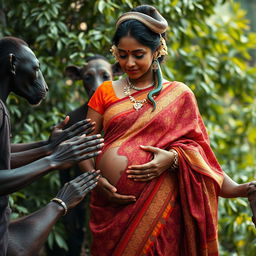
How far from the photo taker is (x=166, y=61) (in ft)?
19.0

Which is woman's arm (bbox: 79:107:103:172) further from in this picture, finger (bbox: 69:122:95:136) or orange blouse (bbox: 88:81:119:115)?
finger (bbox: 69:122:95:136)

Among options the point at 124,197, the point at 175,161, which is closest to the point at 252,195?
the point at 175,161

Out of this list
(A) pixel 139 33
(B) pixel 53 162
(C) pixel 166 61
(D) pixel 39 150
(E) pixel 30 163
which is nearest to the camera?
(B) pixel 53 162

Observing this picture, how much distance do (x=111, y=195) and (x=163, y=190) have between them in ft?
1.04

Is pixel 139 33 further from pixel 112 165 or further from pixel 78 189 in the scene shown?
pixel 78 189

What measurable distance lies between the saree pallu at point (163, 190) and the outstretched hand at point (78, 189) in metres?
0.21

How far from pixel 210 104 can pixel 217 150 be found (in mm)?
532

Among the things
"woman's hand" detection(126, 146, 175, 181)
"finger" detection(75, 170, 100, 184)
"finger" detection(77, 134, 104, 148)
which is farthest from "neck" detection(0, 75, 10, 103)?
"woman's hand" detection(126, 146, 175, 181)

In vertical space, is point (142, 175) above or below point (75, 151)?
below

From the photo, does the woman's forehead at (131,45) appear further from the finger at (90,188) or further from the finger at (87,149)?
the finger at (90,188)

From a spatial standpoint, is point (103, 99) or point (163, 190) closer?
point (163, 190)

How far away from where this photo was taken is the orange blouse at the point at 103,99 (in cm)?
358

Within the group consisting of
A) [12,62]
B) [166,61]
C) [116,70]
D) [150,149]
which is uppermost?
[12,62]

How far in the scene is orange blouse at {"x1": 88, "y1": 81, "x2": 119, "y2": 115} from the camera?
3578 millimetres
